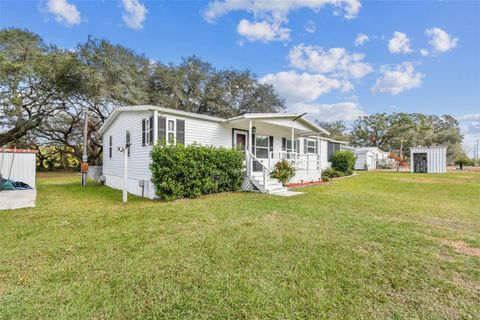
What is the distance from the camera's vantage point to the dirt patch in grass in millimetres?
3246

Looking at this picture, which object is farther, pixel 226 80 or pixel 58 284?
pixel 226 80

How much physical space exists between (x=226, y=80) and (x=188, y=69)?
4312mm

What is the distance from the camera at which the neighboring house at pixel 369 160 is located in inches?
1053

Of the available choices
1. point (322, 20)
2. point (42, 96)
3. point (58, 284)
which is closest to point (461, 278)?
point (58, 284)

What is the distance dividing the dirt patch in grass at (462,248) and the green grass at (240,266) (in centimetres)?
2

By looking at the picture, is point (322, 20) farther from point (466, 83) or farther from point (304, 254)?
point (304, 254)

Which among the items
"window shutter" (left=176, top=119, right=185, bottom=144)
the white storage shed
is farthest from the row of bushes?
the white storage shed

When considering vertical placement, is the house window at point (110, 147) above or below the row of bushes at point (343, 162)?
above

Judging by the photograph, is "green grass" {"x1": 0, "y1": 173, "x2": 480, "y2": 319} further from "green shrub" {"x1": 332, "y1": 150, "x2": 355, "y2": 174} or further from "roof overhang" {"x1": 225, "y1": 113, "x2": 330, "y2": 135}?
"green shrub" {"x1": 332, "y1": 150, "x2": 355, "y2": 174}

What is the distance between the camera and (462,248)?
342 centimetres

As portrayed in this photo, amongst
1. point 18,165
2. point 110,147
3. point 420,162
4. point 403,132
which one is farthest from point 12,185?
point 403,132

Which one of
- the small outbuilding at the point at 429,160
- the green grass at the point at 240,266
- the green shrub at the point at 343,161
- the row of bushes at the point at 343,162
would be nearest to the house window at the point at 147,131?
the green grass at the point at 240,266

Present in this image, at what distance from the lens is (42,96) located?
18531 millimetres

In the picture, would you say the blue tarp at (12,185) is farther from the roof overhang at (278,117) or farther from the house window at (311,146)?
the house window at (311,146)
